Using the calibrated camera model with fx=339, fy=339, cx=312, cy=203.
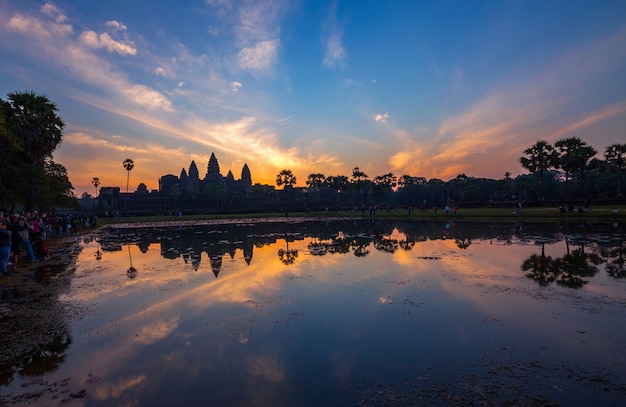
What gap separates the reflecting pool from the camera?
4.73 metres

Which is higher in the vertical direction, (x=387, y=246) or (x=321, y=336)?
(x=387, y=246)

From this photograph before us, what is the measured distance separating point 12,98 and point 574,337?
3917 cm

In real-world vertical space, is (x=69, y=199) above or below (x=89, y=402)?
above

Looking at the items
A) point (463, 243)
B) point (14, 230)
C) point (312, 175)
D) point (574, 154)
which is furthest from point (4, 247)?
point (312, 175)

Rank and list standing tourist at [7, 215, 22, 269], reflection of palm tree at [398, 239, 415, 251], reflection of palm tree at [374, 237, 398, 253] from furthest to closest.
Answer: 1. reflection of palm tree at [398, 239, 415, 251]
2. reflection of palm tree at [374, 237, 398, 253]
3. standing tourist at [7, 215, 22, 269]

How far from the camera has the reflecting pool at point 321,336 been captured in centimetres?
473

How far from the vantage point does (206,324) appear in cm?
744

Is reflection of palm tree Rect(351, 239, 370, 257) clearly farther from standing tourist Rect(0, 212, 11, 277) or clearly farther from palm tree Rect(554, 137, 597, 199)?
palm tree Rect(554, 137, 597, 199)

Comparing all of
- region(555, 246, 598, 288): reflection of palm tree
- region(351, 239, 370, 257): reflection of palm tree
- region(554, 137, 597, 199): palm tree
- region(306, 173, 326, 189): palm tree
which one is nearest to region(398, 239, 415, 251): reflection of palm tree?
region(351, 239, 370, 257): reflection of palm tree

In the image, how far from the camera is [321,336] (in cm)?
667

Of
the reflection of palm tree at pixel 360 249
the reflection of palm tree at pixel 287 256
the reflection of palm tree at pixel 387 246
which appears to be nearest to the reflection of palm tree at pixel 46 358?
the reflection of palm tree at pixel 287 256

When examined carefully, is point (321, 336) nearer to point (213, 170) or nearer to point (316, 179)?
point (316, 179)

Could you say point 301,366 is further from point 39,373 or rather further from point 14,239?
point 14,239

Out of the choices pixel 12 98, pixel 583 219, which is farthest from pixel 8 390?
pixel 583 219
